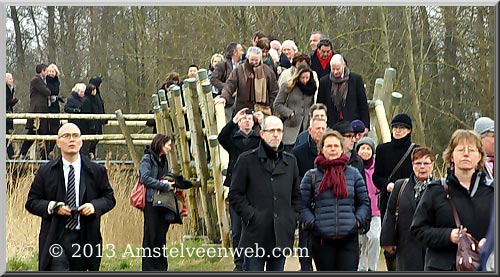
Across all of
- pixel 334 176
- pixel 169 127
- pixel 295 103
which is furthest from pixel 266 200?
pixel 169 127

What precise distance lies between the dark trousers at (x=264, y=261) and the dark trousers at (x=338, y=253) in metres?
0.42

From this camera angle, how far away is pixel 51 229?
9.90 m

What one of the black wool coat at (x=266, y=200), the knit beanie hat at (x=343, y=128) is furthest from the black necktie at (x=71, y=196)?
the knit beanie hat at (x=343, y=128)

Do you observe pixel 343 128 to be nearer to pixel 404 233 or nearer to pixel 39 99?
pixel 404 233

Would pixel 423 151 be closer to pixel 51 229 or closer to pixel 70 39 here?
pixel 51 229

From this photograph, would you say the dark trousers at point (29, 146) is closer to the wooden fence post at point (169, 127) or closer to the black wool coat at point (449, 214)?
the wooden fence post at point (169, 127)

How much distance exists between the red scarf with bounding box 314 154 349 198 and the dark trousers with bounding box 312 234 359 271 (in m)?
0.38

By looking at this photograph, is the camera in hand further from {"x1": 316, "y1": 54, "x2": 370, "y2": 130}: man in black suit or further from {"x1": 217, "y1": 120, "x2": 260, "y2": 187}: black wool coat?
{"x1": 316, "y1": 54, "x2": 370, "y2": 130}: man in black suit

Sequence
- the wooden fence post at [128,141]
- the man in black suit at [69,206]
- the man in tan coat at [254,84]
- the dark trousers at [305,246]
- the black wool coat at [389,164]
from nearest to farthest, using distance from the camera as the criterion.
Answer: the man in black suit at [69,206] → the dark trousers at [305,246] → the black wool coat at [389,164] → the man in tan coat at [254,84] → the wooden fence post at [128,141]

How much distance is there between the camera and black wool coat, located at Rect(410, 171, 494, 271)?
27.9ft

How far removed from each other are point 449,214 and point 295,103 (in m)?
4.31

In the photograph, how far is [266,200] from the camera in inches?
405

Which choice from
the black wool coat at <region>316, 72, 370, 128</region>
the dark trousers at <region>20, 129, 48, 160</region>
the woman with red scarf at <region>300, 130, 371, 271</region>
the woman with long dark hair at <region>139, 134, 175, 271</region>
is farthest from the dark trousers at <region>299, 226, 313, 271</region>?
the dark trousers at <region>20, 129, 48, 160</region>

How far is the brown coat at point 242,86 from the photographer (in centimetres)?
1287
